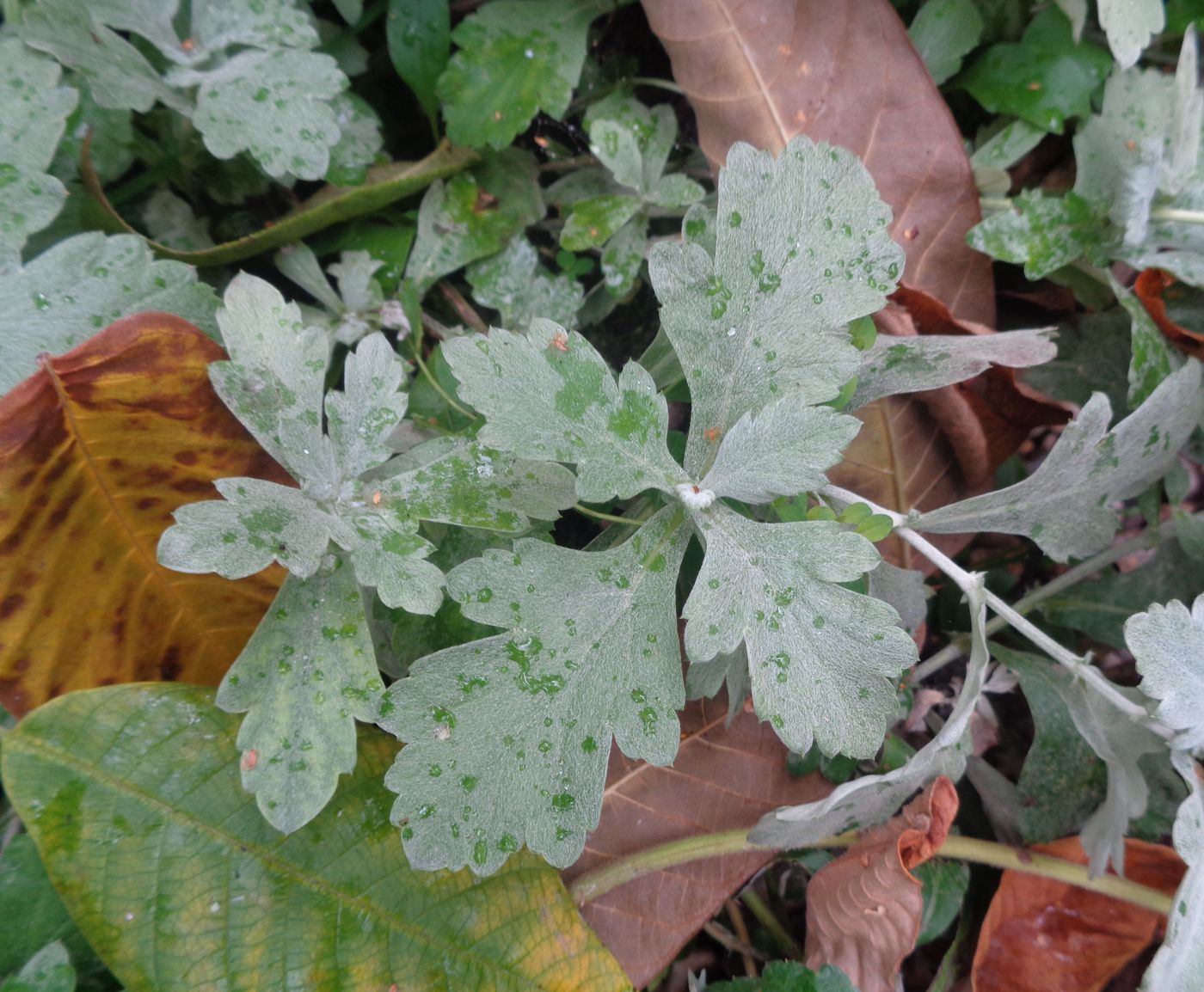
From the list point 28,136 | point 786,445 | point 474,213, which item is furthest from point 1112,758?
point 28,136

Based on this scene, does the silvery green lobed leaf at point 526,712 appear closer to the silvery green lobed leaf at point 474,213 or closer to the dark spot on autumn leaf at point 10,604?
the dark spot on autumn leaf at point 10,604

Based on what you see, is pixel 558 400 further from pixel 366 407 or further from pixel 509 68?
pixel 509 68

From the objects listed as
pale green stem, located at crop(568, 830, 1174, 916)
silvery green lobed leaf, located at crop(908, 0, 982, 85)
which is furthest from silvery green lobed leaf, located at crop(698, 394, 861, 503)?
silvery green lobed leaf, located at crop(908, 0, 982, 85)

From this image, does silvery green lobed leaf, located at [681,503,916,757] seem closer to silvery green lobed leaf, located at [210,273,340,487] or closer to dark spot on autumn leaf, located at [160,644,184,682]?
silvery green lobed leaf, located at [210,273,340,487]

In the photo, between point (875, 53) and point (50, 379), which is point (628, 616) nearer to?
point (50, 379)

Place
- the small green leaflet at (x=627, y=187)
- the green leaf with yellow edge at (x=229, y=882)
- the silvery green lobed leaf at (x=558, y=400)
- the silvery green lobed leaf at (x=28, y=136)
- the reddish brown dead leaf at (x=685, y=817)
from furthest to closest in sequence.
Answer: the small green leaflet at (x=627, y=187) → the reddish brown dead leaf at (x=685, y=817) → the silvery green lobed leaf at (x=28, y=136) → the green leaf with yellow edge at (x=229, y=882) → the silvery green lobed leaf at (x=558, y=400)

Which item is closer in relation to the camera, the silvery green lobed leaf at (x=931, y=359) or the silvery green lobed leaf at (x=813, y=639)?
the silvery green lobed leaf at (x=813, y=639)

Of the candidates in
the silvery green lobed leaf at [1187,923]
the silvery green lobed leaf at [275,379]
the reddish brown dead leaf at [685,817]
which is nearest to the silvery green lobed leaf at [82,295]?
the silvery green lobed leaf at [275,379]
